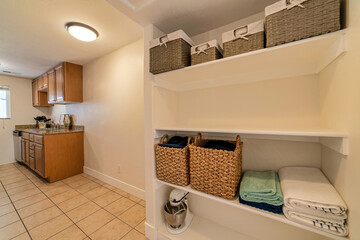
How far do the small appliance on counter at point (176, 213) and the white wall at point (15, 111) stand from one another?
4934 mm

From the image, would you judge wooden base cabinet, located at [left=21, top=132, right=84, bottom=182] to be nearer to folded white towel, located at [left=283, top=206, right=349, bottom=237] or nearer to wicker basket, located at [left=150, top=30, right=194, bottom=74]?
wicker basket, located at [left=150, top=30, right=194, bottom=74]

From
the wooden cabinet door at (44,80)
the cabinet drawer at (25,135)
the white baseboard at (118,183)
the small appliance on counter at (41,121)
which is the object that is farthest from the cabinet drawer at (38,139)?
the small appliance on counter at (41,121)

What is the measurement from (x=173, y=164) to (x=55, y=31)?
2.19 metres

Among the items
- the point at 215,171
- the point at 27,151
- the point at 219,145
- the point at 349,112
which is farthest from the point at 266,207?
the point at 27,151

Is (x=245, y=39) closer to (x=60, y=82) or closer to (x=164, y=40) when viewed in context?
(x=164, y=40)

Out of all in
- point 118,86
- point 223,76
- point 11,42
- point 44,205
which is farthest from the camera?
point 118,86

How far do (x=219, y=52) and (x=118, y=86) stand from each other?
171 cm

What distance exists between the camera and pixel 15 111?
12.1ft

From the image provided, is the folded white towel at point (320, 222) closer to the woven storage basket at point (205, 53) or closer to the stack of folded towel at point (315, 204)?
the stack of folded towel at point (315, 204)

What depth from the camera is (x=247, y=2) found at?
102cm

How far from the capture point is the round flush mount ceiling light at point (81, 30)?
61.6 inches

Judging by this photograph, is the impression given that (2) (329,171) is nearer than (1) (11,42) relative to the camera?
Yes

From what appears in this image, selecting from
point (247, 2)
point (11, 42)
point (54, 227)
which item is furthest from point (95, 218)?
point (11, 42)

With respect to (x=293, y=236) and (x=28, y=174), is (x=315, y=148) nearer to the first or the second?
(x=293, y=236)
